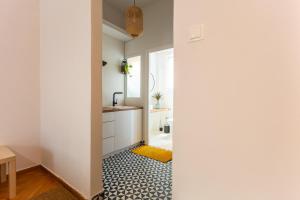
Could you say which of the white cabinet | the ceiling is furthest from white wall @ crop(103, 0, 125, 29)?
the white cabinet

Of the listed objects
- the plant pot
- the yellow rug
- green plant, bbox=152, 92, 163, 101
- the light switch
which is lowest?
the yellow rug

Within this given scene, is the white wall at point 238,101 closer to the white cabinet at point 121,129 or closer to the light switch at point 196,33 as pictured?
the light switch at point 196,33

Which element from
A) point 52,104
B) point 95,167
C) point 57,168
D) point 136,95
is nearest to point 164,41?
point 136,95

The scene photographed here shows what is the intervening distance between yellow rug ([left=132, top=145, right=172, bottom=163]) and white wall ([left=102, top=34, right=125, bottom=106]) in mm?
1161

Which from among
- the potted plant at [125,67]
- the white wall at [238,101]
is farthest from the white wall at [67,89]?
the potted plant at [125,67]

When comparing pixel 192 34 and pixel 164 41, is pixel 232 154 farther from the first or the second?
pixel 164 41

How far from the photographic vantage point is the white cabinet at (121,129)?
8.41ft

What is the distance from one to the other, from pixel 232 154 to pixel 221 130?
133 mm

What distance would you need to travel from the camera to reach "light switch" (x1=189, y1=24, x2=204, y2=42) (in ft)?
3.01

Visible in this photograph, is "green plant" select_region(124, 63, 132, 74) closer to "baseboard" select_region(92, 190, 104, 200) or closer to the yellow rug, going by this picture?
the yellow rug

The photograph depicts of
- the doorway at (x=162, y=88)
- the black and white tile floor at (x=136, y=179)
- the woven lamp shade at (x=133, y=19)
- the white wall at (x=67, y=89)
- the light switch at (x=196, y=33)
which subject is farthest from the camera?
the doorway at (x=162, y=88)

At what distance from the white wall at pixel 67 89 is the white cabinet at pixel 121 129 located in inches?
29.3

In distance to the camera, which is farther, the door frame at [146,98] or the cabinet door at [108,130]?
the door frame at [146,98]

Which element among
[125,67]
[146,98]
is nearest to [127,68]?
[125,67]
